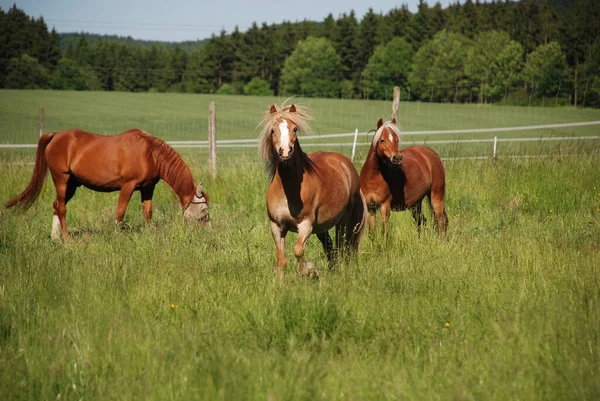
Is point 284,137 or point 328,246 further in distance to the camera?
point 328,246

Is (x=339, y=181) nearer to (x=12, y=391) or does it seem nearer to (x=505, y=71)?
(x=12, y=391)

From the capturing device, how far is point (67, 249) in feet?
26.8

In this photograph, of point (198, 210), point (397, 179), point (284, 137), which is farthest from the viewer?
point (198, 210)

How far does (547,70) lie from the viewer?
62625mm

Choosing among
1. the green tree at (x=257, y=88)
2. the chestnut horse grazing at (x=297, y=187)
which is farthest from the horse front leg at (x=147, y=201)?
the green tree at (x=257, y=88)

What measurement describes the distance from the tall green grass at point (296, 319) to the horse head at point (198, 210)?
77 cm

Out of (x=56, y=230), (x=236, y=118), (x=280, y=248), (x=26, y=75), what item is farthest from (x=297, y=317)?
(x=26, y=75)

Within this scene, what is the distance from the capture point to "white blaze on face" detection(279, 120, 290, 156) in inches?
240

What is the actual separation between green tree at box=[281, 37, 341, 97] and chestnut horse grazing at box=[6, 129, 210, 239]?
7842 cm

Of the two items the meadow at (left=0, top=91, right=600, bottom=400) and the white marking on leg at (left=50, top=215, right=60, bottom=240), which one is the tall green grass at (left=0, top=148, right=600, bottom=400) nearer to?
the meadow at (left=0, top=91, right=600, bottom=400)

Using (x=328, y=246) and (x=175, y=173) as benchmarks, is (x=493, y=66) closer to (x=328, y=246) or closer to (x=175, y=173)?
(x=175, y=173)

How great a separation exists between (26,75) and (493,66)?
52.3 metres

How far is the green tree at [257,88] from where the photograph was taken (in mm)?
94250

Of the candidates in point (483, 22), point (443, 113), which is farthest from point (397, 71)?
point (443, 113)
